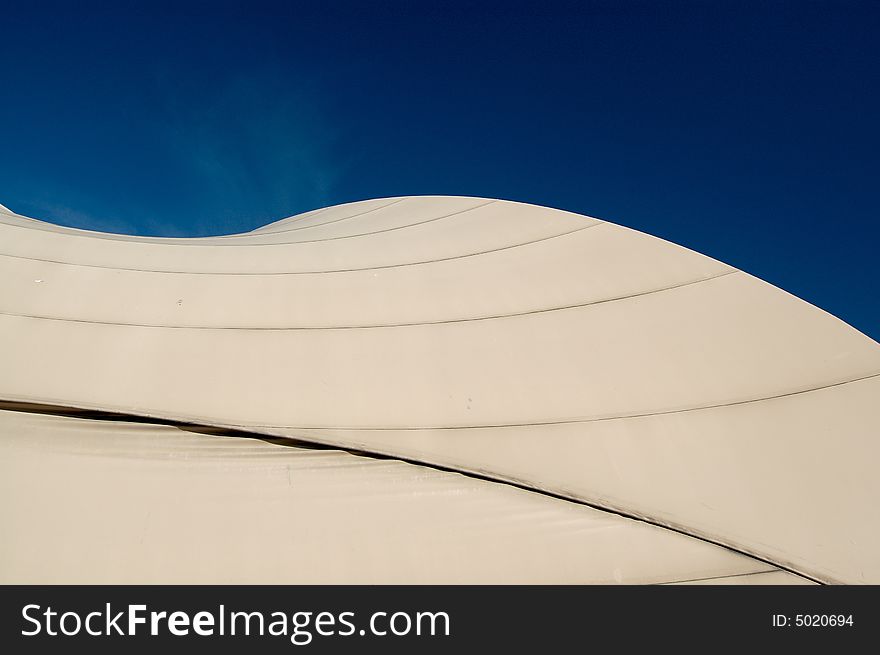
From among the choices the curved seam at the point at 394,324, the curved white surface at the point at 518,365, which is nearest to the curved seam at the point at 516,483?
the curved white surface at the point at 518,365

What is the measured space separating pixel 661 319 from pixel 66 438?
6.75m

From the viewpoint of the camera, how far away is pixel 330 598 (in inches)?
150

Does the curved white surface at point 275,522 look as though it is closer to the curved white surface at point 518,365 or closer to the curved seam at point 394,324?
the curved white surface at point 518,365

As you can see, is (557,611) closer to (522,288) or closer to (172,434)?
(172,434)

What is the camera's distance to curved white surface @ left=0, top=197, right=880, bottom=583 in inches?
204

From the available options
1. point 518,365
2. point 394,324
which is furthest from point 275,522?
point 518,365

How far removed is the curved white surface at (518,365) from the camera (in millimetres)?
5191

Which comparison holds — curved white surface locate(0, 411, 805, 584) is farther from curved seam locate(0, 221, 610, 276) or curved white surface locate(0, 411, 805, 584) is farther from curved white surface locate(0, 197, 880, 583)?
curved seam locate(0, 221, 610, 276)

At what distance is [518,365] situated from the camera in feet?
20.7

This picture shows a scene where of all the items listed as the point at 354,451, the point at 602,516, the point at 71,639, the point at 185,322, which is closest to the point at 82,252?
the point at 185,322

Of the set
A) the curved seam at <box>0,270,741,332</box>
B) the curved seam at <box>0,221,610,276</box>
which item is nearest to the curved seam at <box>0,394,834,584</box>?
the curved seam at <box>0,270,741,332</box>

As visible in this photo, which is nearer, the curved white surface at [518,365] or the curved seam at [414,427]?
the curved seam at [414,427]

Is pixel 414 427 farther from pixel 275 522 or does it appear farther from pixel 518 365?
pixel 275 522

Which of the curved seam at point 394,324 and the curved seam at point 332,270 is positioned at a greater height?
the curved seam at point 332,270
